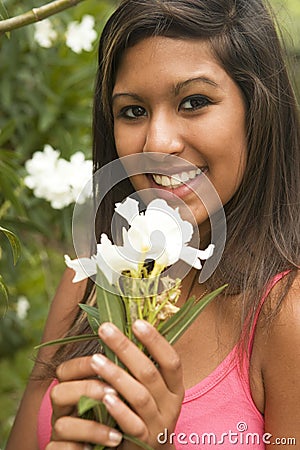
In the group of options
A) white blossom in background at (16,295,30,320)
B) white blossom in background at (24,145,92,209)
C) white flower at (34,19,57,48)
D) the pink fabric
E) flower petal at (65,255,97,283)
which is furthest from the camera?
white blossom in background at (16,295,30,320)

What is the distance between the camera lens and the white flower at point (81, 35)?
224cm

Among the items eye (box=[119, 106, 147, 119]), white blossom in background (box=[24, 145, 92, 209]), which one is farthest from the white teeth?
white blossom in background (box=[24, 145, 92, 209])

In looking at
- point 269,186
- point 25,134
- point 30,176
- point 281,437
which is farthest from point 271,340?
point 25,134

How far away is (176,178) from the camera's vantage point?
4.28 feet

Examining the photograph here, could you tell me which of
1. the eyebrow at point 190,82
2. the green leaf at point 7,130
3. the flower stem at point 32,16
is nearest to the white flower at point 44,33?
the green leaf at point 7,130

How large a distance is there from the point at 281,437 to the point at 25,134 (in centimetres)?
124

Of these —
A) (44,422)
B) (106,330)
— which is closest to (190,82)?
(106,330)

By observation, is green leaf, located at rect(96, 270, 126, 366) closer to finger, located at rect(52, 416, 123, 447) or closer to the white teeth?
finger, located at rect(52, 416, 123, 447)

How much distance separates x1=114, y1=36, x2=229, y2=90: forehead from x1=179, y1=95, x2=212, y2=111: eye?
0.03m

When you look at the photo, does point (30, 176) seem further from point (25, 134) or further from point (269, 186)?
point (269, 186)

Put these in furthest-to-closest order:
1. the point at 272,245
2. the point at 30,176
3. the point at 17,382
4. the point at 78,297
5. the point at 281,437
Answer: the point at 17,382
the point at 30,176
the point at 78,297
the point at 272,245
the point at 281,437

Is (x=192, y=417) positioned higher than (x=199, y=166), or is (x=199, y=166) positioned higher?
(x=199, y=166)

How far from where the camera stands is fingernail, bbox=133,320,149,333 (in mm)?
991

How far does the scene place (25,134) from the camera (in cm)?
229
